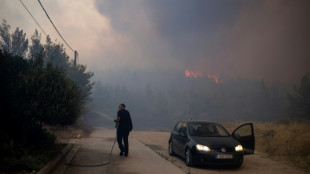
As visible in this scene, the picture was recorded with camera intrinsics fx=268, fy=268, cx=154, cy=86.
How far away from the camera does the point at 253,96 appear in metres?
184

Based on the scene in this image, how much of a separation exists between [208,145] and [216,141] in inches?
18.8

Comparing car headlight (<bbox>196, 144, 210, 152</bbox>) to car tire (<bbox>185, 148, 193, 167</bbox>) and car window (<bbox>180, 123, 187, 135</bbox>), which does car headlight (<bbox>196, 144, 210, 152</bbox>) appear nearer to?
car tire (<bbox>185, 148, 193, 167</bbox>)

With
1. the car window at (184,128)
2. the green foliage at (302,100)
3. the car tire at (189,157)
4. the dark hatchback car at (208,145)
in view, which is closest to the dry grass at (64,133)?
the car window at (184,128)

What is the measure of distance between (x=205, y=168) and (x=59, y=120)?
201 inches

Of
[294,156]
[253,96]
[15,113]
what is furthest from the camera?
[253,96]

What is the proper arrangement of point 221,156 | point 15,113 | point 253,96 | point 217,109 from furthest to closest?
point 253,96 → point 217,109 → point 15,113 → point 221,156

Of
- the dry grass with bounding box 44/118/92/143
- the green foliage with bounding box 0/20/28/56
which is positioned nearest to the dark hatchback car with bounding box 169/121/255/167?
the dry grass with bounding box 44/118/92/143

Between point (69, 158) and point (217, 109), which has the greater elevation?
point (217, 109)

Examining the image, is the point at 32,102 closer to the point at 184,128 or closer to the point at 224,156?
the point at 184,128

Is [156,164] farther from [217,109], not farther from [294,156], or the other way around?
[217,109]

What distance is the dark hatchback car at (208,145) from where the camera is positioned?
8445 mm

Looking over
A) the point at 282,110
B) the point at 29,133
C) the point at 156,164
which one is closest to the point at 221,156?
the point at 156,164

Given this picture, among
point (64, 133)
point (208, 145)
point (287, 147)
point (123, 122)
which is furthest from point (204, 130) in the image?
point (64, 133)

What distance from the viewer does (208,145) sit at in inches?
337
